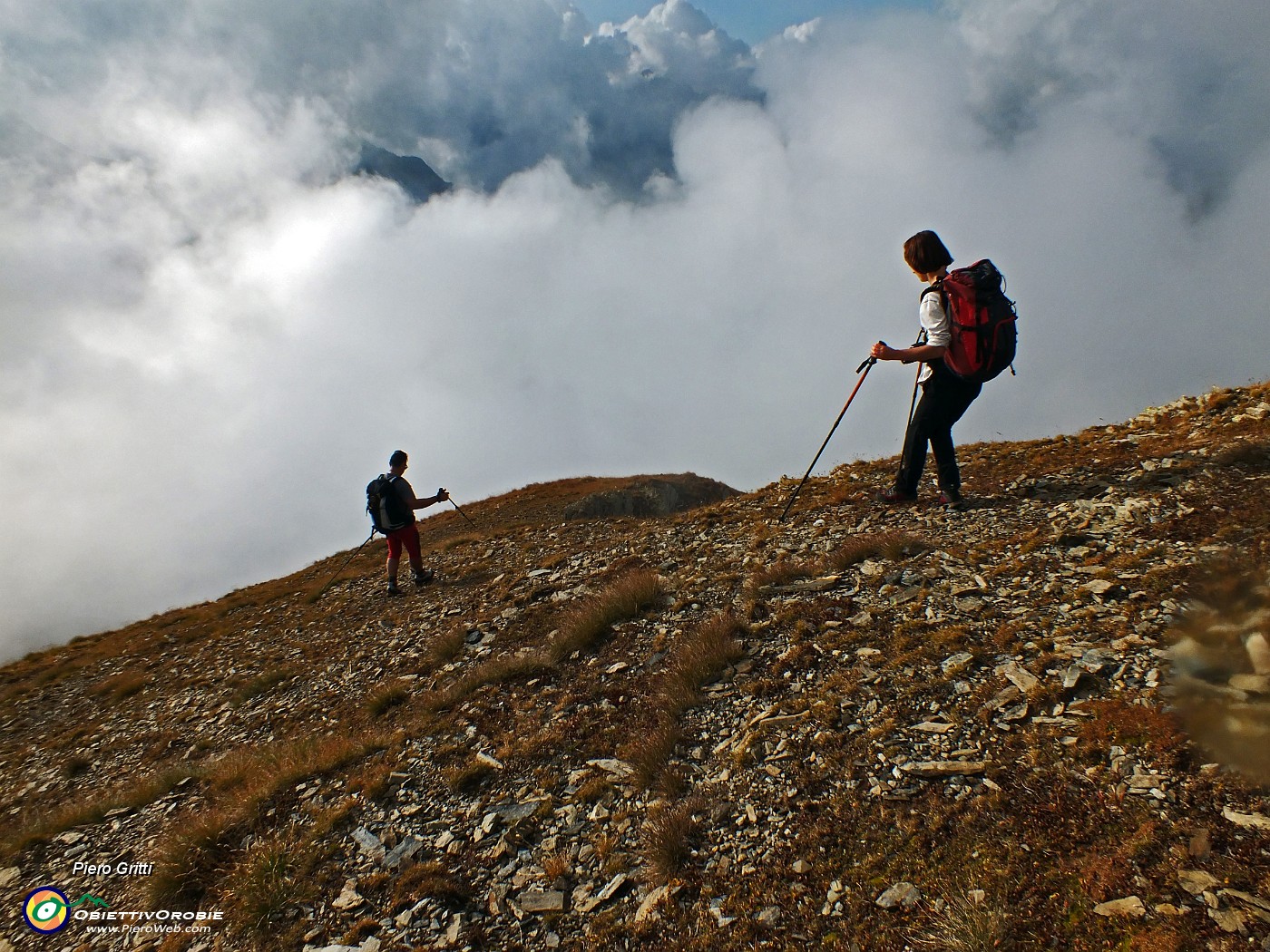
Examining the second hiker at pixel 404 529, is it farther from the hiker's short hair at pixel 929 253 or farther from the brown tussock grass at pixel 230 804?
the hiker's short hair at pixel 929 253

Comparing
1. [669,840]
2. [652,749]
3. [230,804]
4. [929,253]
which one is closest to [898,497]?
[929,253]

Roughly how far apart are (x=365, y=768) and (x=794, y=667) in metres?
5.60

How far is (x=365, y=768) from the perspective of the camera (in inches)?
332

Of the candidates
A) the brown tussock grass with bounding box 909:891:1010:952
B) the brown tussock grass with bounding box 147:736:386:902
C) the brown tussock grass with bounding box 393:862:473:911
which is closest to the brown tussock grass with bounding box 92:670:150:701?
the brown tussock grass with bounding box 147:736:386:902

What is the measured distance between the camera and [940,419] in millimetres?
9820

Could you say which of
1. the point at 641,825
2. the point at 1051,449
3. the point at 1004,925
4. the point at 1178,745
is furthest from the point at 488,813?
the point at 1051,449

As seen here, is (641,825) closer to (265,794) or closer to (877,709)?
(877,709)

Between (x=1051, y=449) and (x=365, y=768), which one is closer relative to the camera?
(x=365, y=768)

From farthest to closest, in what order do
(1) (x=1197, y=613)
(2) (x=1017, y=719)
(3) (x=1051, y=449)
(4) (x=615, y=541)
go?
(4) (x=615, y=541) → (3) (x=1051, y=449) → (1) (x=1197, y=613) → (2) (x=1017, y=719)

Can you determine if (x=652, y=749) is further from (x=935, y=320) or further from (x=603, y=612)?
(x=935, y=320)

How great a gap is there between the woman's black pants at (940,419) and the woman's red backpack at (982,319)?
0.50 metres

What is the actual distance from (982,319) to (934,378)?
1.22 meters

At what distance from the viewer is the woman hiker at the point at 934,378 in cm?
902

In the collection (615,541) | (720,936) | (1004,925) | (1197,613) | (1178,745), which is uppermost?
(615,541)
